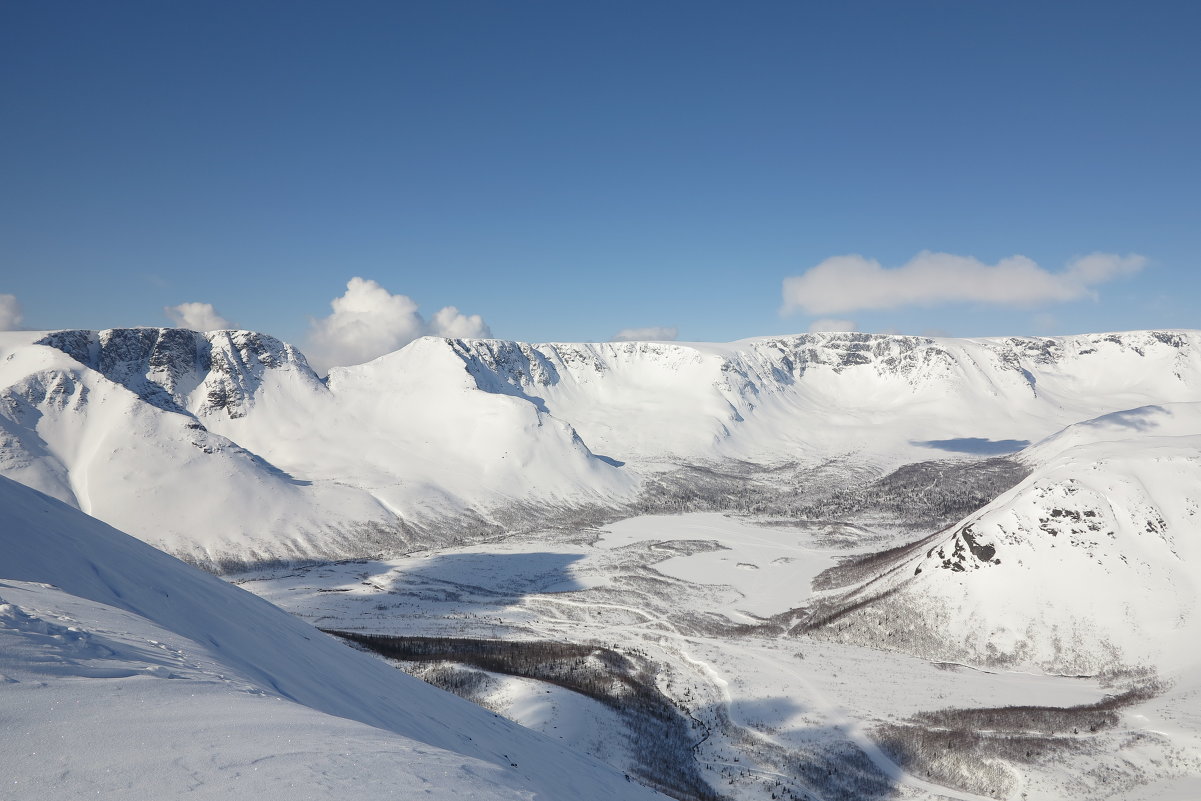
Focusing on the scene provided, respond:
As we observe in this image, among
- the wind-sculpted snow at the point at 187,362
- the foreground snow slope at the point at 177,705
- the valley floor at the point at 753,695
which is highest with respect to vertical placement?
the wind-sculpted snow at the point at 187,362

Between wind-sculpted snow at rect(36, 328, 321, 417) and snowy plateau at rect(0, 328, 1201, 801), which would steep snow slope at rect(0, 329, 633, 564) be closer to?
wind-sculpted snow at rect(36, 328, 321, 417)

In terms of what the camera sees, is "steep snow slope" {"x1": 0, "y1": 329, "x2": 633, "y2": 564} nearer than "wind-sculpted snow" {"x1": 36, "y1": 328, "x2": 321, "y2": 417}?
Yes

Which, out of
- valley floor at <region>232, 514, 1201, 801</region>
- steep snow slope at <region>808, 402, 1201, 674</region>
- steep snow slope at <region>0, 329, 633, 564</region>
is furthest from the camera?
steep snow slope at <region>0, 329, 633, 564</region>

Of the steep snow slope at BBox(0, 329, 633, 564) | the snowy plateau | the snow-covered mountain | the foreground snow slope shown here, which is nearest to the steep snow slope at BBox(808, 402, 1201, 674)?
the snowy plateau

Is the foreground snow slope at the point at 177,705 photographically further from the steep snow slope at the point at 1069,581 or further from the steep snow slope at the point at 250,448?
the steep snow slope at the point at 250,448

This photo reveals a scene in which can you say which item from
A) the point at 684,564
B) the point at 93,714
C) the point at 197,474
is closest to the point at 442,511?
the point at 197,474

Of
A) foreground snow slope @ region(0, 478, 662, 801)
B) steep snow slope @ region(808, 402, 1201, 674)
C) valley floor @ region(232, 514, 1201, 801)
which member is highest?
foreground snow slope @ region(0, 478, 662, 801)

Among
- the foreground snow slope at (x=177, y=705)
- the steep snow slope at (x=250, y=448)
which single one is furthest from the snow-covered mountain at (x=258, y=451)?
the foreground snow slope at (x=177, y=705)
